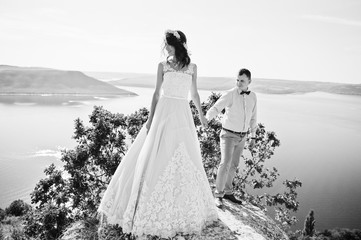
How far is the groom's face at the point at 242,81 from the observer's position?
496 centimetres

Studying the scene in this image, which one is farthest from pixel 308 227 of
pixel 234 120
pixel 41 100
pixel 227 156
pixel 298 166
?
pixel 41 100

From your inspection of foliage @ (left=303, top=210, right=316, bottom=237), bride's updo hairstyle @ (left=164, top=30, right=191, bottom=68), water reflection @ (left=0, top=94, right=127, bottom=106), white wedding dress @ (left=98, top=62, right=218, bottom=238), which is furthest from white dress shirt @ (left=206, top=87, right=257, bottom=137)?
water reflection @ (left=0, top=94, right=127, bottom=106)

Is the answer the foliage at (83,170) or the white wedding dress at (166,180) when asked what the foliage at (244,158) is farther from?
the white wedding dress at (166,180)

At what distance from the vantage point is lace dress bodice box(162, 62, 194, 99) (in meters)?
4.09

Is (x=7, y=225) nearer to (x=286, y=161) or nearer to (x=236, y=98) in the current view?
(x=236, y=98)

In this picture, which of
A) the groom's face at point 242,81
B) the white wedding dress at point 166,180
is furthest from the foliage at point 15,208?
the groom's face at point 242,81

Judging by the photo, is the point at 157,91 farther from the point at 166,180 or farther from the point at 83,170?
the point at 83,170

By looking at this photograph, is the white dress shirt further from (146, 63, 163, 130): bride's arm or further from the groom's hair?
(146, 63, 163, 130): bride's arm

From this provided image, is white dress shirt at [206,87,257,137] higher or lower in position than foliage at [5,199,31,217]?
higher

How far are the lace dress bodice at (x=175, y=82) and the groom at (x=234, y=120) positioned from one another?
3.24ft

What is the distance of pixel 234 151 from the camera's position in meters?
5.25

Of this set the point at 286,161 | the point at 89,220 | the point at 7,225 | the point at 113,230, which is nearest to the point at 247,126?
the point at 113,230

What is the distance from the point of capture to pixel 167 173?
153 inches

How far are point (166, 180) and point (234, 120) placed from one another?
1.95 meters
